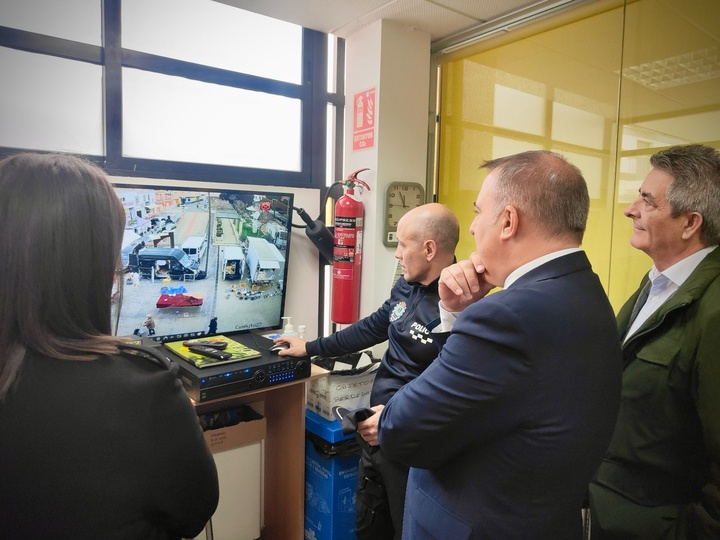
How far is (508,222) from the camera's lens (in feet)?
3.49

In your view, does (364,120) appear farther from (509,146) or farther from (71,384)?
(71,384)

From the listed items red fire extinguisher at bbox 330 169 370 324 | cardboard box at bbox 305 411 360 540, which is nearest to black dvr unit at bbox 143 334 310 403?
cardboard box at bbox 305 411 360 540

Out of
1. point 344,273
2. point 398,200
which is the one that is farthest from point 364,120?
point 344,273

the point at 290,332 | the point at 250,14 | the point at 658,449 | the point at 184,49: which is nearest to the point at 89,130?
the point at 184,49

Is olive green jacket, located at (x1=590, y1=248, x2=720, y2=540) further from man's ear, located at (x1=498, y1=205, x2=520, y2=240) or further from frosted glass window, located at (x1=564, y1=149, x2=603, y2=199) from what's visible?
frosted glass window, located at (x1=564, y1=149, x2=603, y2=199)

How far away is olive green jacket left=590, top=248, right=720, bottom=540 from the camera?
126cm

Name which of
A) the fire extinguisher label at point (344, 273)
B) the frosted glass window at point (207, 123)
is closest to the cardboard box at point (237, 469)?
the fire extinguisher label at point (344, 273)

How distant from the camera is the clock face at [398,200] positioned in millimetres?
2789

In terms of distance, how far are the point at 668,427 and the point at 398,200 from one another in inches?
71.0

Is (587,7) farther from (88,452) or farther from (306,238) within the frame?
(88,452)

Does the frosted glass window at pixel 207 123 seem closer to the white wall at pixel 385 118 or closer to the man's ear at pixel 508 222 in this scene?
the white wall at pixel 385 118

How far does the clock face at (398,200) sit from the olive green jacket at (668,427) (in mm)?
1570

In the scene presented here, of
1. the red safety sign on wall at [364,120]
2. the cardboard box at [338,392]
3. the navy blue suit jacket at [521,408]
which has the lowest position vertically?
the cardboard box at [338,392]

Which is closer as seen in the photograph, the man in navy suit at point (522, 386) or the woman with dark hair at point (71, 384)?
the woman with dark hair at point (71, 384)
